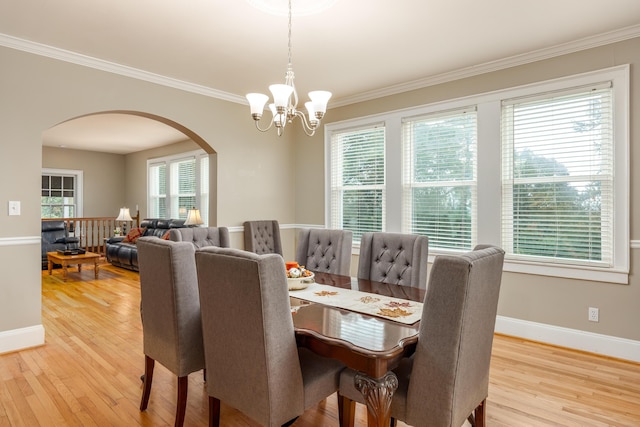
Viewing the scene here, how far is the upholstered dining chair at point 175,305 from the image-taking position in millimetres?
1908

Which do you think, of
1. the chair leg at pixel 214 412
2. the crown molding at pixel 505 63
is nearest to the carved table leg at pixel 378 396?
the chair leg at pixel 214 412

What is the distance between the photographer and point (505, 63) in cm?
359

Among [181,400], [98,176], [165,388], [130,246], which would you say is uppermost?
[98,176]

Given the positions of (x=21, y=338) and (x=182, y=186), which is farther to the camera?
(x=182, y=186)

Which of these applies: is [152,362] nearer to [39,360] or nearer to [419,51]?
[39,360]

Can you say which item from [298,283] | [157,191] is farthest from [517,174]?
[157,191]

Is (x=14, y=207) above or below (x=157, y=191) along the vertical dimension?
below

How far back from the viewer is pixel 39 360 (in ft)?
9.83

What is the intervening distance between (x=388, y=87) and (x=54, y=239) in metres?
6.91

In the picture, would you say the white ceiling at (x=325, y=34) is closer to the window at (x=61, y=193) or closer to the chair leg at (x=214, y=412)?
the chair leg at (x=214, y=412)

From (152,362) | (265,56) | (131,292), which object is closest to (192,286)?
(152,362)

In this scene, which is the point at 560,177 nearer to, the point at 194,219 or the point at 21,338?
the point at 194,219

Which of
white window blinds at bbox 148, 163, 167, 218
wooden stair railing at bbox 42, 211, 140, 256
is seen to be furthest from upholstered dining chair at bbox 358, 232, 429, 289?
wooden stair railing at bbox 42, 211, 140, 256

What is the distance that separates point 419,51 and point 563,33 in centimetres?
112
